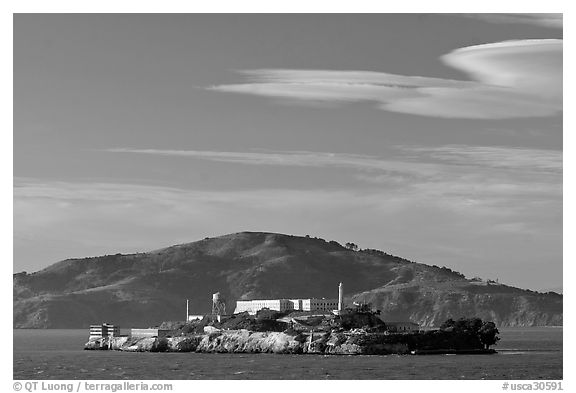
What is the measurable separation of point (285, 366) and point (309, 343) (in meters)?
30.8

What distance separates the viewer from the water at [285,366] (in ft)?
415

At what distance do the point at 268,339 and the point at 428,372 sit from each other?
49.8 m

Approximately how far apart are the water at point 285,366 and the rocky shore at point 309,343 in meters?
5.79

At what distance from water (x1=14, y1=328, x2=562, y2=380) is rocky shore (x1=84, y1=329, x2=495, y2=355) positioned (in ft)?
19.0

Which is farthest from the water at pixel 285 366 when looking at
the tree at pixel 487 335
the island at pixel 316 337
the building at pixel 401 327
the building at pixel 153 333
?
the building at pixel 153 333

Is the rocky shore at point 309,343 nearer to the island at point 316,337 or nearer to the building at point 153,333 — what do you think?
the island at point 316,337

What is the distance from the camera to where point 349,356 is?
16012cm

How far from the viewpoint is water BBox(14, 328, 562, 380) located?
415 ft

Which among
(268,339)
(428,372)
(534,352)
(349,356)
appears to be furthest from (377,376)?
(534,352)

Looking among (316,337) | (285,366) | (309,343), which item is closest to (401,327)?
(316,337)

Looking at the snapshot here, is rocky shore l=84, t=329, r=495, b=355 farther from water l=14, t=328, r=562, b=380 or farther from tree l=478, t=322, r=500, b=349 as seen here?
water l=14, t=328, r=562, b=380

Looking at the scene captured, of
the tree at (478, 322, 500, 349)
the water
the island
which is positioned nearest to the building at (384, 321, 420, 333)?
the island

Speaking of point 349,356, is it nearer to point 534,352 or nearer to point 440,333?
point 440,333
